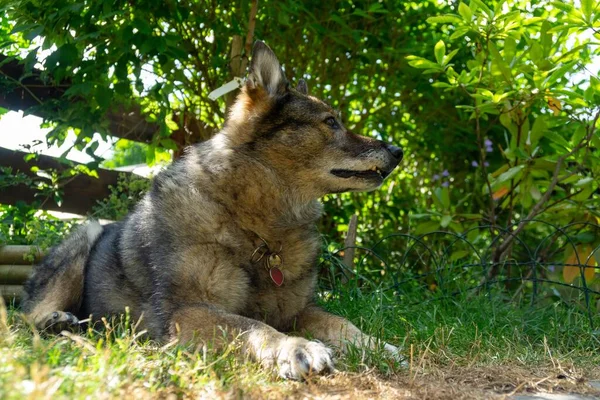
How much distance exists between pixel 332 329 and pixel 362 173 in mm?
927

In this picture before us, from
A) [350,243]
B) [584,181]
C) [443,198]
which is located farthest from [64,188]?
[584,181]

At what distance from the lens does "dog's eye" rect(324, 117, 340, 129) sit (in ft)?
13.5

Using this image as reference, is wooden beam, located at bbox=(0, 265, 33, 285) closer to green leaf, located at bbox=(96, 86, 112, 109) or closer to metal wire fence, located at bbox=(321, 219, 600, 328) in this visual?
green leaf, located at bbox=(96, 86, 112, 109)

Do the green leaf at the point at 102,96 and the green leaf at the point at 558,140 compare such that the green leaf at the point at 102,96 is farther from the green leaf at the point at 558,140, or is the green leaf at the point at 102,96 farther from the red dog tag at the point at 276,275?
the green leaf at the point at 558,140

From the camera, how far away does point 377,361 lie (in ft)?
10.5

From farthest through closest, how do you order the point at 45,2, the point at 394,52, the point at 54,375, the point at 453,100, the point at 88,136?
the point at 453,100
the point at 394,52
the point at 88,136
the point at 45,2
the point at 54,375

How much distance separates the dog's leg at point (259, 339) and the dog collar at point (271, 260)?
49 cm

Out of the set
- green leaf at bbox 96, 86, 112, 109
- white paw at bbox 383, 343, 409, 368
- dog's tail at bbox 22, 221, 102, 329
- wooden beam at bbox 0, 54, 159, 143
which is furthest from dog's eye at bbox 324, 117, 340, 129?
wooden beam at bbox 0, 54, 159, 143

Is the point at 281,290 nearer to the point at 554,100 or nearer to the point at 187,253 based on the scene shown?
the point at 187,253

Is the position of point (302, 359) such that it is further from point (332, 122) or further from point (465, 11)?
point (465, 11)

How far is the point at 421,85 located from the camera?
6.46 meters

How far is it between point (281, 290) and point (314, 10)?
348 centimetres

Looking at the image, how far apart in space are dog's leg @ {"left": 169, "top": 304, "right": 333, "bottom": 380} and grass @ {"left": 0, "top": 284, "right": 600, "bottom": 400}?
0.20ft

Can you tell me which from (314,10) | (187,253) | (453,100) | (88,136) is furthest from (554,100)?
(88,136)
